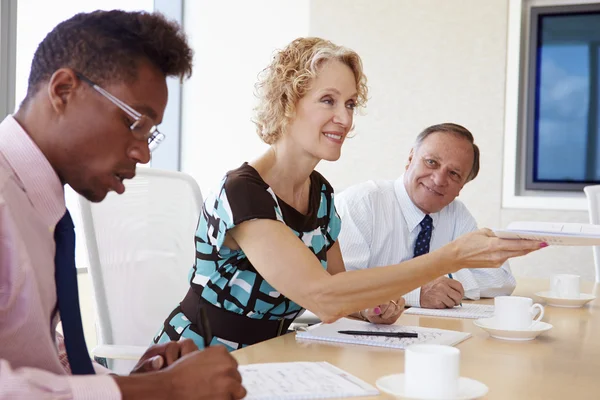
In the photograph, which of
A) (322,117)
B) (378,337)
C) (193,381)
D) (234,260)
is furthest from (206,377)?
(322,117)

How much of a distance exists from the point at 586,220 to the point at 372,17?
1575 millimetres

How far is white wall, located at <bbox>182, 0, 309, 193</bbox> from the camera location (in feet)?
14.9

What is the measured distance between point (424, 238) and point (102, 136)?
5.61 feet

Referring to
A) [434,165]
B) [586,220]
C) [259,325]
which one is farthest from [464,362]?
[586,220]

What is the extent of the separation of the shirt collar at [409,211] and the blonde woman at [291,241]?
0.55m

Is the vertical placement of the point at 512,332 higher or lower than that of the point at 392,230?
lower

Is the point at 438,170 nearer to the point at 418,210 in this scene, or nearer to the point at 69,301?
the point at 418,210

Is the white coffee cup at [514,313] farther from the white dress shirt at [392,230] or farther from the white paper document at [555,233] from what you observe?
the white dress shirt at [392,230]

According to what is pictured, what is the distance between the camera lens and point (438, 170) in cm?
255

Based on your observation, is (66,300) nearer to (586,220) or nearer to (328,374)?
(328,374)

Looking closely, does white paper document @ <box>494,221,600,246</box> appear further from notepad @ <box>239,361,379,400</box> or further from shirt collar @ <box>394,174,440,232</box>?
shirt collar @ <box>394,174,440,232</box>

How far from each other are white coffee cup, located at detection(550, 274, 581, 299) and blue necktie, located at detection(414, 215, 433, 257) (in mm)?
474

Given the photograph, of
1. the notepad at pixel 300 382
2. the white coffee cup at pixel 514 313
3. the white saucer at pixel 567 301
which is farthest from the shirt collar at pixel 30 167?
the white saucer at pixel 567 301

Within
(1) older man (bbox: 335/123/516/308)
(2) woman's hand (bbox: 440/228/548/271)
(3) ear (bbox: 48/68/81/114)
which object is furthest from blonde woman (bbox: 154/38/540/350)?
(3) ear (bbox: 48/68/81/114)
